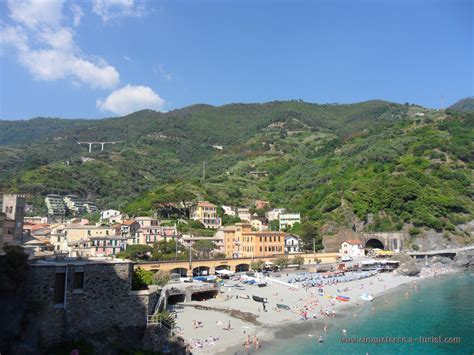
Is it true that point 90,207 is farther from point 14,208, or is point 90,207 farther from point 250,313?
point 250,313

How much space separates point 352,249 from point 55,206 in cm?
8183

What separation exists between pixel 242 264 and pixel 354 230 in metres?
35.4

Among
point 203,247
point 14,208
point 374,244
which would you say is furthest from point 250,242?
point 14,208

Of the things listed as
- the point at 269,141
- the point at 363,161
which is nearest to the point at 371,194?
the point at 363,161

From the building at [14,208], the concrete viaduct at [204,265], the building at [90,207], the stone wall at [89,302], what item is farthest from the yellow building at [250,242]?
the building at [90,207]

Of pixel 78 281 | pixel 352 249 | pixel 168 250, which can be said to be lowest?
pixel 352 249

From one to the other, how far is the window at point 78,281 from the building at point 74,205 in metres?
107

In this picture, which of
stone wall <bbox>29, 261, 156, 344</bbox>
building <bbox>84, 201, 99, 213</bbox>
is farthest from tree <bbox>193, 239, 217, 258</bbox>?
building <bbox>84, 201, 99, 213</bbox>

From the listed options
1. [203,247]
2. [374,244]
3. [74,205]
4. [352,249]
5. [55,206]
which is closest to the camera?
[203,247]

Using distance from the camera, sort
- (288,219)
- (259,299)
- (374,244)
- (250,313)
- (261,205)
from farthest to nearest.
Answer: (261,205) → (288,219) → (374,244) → (259,299) → (250,313)

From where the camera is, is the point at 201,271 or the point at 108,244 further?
the point at 108,244

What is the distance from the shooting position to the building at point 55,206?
367ft

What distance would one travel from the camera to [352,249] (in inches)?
3258

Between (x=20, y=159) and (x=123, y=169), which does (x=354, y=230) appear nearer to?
(x=123, y=169)
